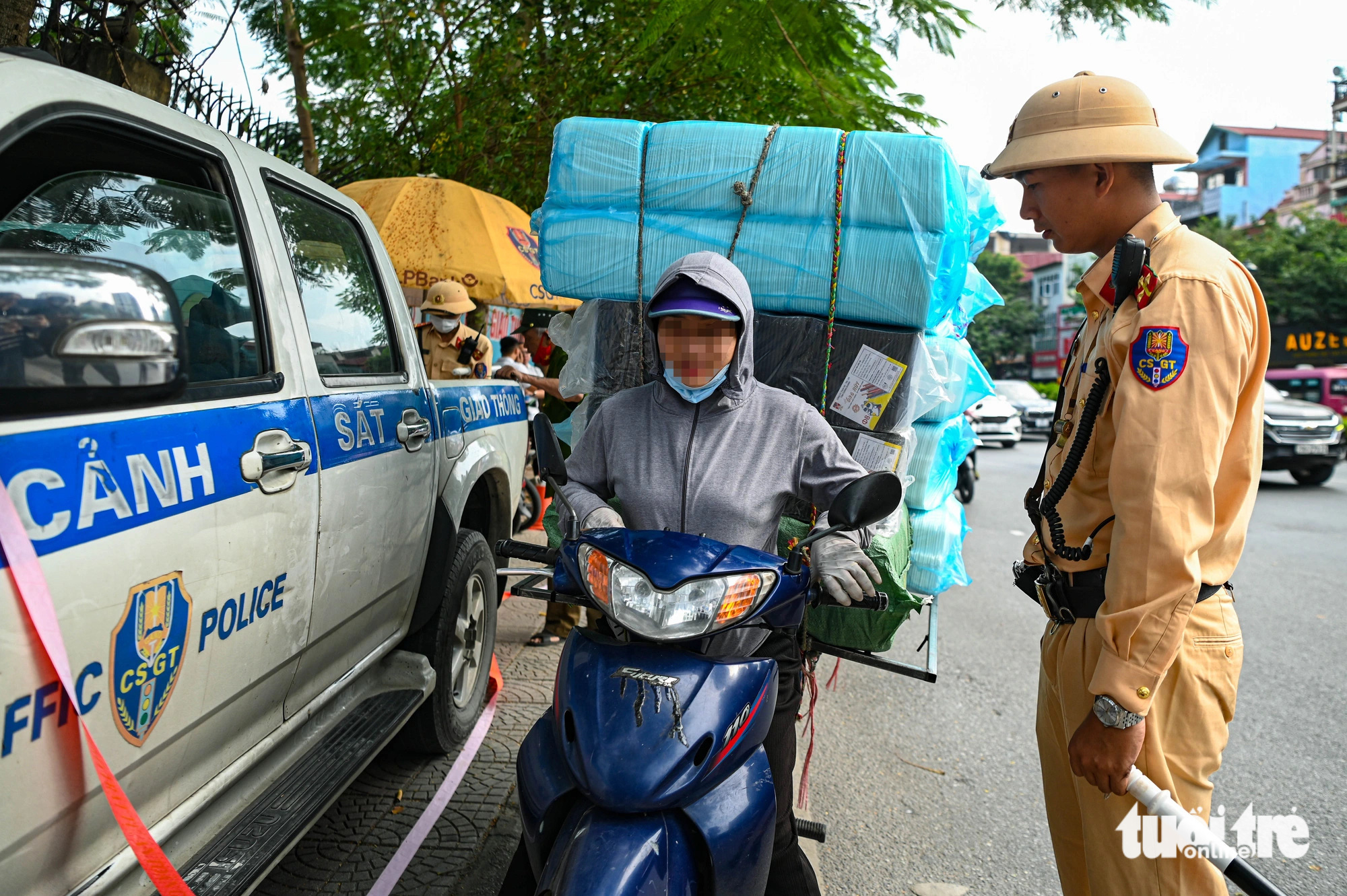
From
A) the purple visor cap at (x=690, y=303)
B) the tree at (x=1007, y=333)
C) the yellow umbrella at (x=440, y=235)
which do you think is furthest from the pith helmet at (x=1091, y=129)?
the tree at (x=1007, y=333)

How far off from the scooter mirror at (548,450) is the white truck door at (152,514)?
600 millimetres

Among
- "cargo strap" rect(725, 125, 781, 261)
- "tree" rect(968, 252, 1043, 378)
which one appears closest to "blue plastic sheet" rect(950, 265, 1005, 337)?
"cargo strap" rect(725, 125, 781, 261)

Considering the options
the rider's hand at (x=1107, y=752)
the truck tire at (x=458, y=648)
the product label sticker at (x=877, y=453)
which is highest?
the product label sticker at (x=877, y=453)

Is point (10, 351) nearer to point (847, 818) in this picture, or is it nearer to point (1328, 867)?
point (847, 818)

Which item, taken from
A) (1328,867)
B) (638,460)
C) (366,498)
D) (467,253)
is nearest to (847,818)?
(1328,867)

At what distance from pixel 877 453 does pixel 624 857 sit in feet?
5.58

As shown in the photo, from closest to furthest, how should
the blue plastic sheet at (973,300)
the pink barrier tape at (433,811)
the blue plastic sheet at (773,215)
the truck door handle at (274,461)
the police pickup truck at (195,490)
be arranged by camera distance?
the police pickup truck at (195,490) < the truck door handle at (274,461) < the pink barrier tape at (433,811) < the blue plastic sheet at (773,215) < the blue plastic sheet at (973,300)

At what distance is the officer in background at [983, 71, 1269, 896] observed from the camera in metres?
1.59

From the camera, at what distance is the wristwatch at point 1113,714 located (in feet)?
5.38

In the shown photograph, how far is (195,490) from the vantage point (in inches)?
71.4

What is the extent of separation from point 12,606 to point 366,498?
1271mm

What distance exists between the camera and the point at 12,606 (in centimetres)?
136

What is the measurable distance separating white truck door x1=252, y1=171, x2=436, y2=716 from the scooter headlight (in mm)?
960

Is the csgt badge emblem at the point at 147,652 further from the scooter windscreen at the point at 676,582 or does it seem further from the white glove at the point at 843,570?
the white glove at the point at 843,570
